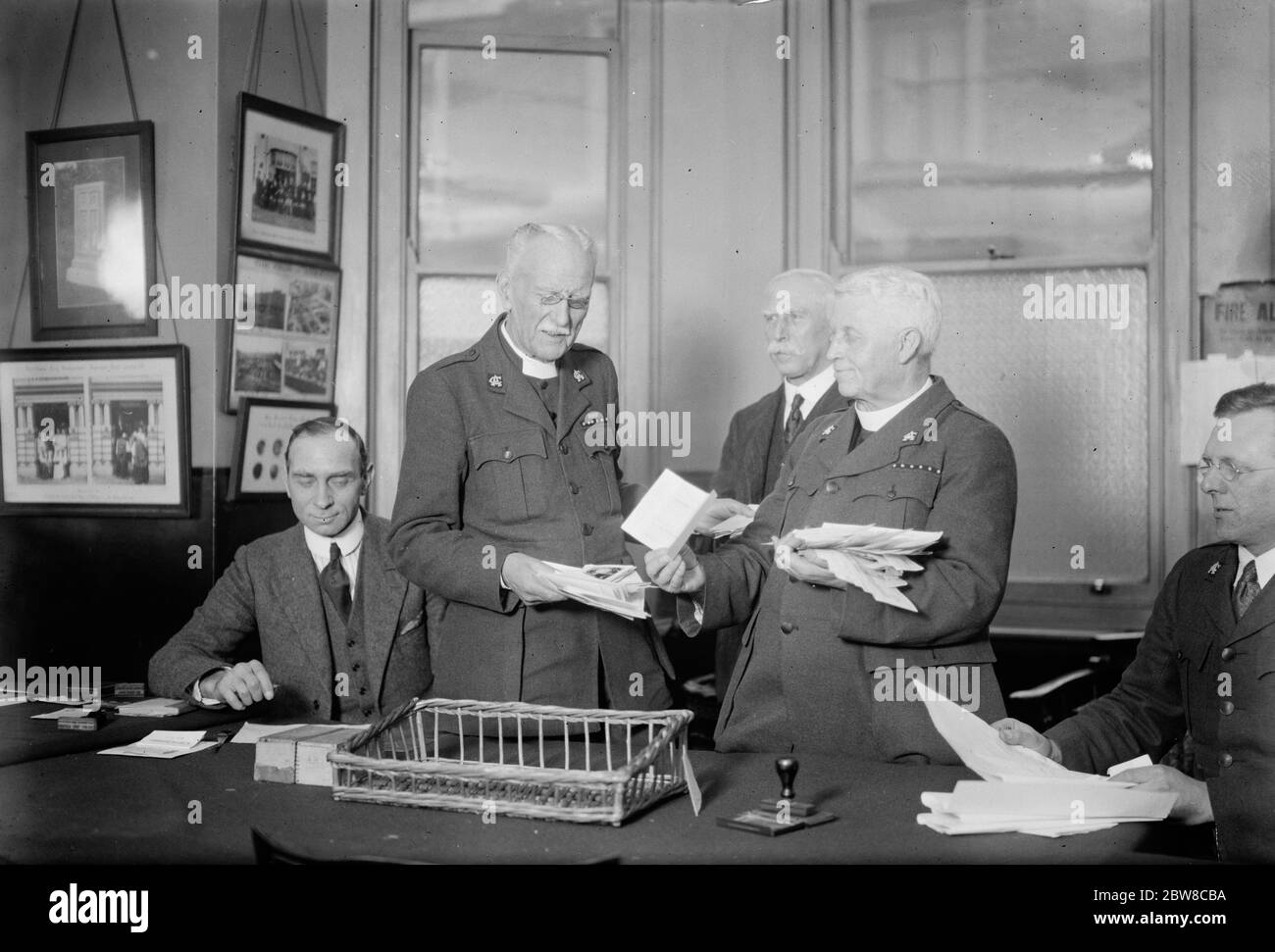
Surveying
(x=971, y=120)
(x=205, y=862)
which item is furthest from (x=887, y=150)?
(x=205, y=862)

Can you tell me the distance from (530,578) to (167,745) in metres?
0.74

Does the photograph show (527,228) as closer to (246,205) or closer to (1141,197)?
(246,205)

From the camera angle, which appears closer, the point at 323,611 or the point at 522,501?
the point at 522,501

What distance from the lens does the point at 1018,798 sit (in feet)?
5.75

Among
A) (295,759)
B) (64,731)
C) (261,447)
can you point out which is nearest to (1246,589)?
→ (295,759)

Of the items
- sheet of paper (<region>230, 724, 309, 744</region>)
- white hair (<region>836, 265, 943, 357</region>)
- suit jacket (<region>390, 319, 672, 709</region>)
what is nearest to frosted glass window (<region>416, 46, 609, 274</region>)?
suit jacket (<region>390, 319, 672, 709</region>)

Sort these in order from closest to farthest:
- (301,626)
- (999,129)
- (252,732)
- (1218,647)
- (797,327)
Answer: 1. (252,732)
2. (1218,647)
3. (301,626)
4. (797,327)
5. (999,129)

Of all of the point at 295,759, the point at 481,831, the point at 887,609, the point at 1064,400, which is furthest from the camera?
the point at 1064,400

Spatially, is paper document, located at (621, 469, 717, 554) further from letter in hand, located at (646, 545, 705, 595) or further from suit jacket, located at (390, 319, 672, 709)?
suit jacket, located at (390, 319, 672, 709)

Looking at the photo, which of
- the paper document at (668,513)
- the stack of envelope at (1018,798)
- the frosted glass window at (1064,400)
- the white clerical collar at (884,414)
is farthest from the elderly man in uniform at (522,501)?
the frosted glass window at (1064,400)

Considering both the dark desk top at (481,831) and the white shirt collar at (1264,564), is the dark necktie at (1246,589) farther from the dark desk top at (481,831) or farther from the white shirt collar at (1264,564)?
the dark desk top at (481,831)

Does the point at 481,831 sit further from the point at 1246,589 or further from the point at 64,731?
the point at 1246,589

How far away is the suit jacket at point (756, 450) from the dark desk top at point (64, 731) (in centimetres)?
174

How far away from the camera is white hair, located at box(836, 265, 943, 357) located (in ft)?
7.82
